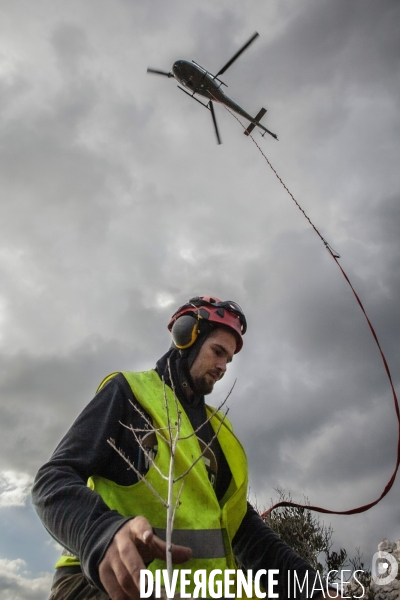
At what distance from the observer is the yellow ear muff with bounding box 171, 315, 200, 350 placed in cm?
369

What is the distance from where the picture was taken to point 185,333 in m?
3.70

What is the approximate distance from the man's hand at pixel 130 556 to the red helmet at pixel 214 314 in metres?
2.06

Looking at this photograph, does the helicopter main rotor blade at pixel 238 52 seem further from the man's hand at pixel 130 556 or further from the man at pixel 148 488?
the man's hand at pixel 130 556

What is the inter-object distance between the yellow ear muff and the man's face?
113 millimetres

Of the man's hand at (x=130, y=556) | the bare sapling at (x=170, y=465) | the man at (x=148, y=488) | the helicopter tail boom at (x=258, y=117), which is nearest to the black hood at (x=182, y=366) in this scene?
the man at (x=148, y=488)

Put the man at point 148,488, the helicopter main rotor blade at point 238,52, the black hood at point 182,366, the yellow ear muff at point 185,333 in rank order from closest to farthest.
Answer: the man at point 148,488
the black hood at point 182,366
the yellow ear muff at point 185,333
the helicopter main rotor blade at point 238,52

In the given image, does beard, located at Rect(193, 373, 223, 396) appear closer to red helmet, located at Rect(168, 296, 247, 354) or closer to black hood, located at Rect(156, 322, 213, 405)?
black hood, located at Rect(156, 322, 213, 405)

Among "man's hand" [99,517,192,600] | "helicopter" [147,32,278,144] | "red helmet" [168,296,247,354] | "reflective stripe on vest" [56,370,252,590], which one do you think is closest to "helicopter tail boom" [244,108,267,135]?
"helicopter" [147,32,278,144]

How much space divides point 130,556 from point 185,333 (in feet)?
7.11

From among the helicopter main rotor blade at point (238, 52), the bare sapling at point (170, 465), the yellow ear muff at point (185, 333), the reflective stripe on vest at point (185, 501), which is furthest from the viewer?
the helicopter main rotor blade at point (238, 52)

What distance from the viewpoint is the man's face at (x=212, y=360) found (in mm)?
3547

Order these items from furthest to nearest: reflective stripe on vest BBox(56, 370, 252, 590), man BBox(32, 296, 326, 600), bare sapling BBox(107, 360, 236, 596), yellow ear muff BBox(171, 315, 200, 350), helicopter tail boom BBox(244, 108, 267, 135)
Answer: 1. helicopter tail boom BBox(244, 108, 267, 135)
2. yellow ear muff BBox(171, 315, 200, 350)
3. reflective stripe on vest BBox(56, 370, 252, 590)
4. man BBox(32, 296, 326, 600)
5. bare sapling BBox(107, 360, 236, 596)

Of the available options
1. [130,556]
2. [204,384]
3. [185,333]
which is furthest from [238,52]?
[130,556]

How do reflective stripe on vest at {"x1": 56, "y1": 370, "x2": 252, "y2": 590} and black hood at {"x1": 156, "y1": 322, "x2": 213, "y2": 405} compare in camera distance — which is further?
black hood at {"x1": 156, "y1": 322, "x2": 213, "y2": 405}
